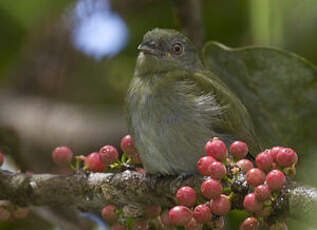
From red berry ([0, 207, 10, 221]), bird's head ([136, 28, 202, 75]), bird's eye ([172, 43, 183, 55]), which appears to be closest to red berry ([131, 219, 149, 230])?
red berry ([0, 207, 10, 221])

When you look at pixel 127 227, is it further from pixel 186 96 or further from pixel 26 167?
pixel 26 167

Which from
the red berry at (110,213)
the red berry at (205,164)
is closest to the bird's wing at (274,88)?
the red berry at (205,164)

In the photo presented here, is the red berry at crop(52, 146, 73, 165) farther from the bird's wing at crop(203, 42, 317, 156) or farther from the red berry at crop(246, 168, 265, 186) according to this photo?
the red berry at crop(246, 168, 265, 186)

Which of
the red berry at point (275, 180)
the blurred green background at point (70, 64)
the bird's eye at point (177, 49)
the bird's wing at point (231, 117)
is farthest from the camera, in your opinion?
the blurred green background at point (70, 64)

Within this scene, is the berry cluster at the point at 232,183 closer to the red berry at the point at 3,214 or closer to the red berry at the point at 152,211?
the red berry at the point at 152,211

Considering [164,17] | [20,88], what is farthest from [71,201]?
[20,88]

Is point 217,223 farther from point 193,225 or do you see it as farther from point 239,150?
point 239,150

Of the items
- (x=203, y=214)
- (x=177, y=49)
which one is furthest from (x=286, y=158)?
(x=177, y=49)
